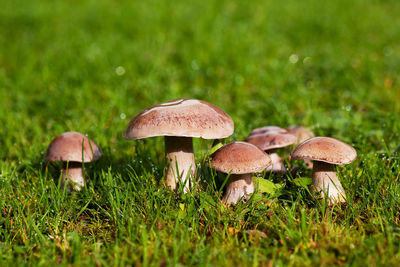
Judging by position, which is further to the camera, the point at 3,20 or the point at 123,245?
the point at 3,20

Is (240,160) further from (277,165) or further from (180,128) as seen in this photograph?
(277,165)

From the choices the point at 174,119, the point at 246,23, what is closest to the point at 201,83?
the point at 246,23

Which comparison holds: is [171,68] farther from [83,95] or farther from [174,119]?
[174,119]

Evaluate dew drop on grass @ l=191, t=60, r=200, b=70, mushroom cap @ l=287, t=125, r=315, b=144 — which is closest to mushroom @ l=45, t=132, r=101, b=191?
mushroom cap @ l=287, t=125, r=315, b=144

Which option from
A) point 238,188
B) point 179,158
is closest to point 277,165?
point 238,188

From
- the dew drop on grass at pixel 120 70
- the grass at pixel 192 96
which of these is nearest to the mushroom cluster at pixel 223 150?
the grass at pixel 192 96

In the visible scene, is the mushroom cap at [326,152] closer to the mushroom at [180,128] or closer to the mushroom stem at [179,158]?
the mushroom at [180,128]

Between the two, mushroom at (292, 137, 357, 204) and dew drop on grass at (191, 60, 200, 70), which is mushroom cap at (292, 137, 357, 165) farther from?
dew drop on grass at (191, 60, 200, 70)
